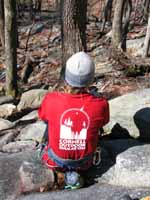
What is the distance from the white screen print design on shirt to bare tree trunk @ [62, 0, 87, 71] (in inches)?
147

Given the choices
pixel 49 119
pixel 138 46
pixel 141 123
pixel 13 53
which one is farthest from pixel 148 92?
pixel 138 46

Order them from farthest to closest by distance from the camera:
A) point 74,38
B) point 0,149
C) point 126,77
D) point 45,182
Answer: point 126,77
point 74,38
point 0,149
point 45,182

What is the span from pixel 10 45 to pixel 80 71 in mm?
8596

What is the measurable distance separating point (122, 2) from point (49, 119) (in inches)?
465

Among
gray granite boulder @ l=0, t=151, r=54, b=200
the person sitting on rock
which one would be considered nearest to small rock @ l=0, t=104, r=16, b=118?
gray granite boulder @ l=0, t=151, r=54, b=200

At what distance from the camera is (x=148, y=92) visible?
738 centimetres

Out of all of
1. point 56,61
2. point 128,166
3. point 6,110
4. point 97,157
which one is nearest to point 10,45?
point 6,110

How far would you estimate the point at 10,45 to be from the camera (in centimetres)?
1327

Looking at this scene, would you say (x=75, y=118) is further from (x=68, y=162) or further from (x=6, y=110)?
(x=6, y=110)

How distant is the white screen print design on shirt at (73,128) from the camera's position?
5000mm

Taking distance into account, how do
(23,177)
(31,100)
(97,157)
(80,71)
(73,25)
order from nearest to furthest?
(80,71) < (23,177) < (97,157) < (73,25) < (31,100)

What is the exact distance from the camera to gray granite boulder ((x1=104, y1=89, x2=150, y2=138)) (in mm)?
6547

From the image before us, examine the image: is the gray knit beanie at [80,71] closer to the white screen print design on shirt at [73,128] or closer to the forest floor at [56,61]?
the white screen print design on shirt at [73,128]

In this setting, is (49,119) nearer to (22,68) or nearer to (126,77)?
(126,77)
